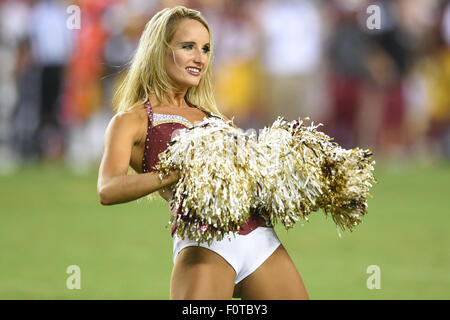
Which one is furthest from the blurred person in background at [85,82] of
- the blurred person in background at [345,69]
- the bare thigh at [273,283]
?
the bare thigh at [273,283]

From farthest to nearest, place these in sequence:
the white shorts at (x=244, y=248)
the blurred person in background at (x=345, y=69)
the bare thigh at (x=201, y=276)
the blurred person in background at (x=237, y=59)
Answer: the blurred person in background at (x=237, y=59) < the blurred person in background at (x=345, y=69) < the white shorts at (x=244, y=248) < the bare thigh at (x=201, y=276)

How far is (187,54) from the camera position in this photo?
3.51 metres

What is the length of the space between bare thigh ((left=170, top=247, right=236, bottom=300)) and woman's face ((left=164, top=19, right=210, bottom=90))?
68 centimetres

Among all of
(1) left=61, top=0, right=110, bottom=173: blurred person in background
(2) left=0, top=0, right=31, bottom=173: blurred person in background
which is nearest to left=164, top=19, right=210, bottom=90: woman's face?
(1) left=61, top=0, right=110, bottom=173: blurred person in background

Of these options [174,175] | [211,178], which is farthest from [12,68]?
[211,178]

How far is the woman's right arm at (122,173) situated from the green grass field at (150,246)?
2.26 m

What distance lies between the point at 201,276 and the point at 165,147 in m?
0.51

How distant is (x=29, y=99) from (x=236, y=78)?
3217 mm

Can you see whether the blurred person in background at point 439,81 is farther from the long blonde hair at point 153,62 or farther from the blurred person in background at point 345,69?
the long blonde hair at point 153,62

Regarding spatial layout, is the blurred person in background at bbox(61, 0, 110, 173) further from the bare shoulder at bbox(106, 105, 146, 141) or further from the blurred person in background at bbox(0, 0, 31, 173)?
the bare shoulder at bbox(106, 105, 146, 141)

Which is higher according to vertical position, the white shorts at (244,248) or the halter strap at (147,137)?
the halter strap at (147,137)

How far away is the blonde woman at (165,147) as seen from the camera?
127 inches

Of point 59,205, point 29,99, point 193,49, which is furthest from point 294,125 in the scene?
point 29,99

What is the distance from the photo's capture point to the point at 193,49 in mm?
3537
